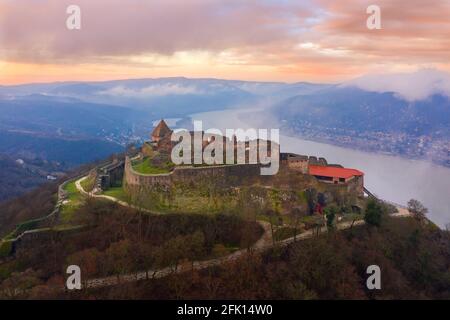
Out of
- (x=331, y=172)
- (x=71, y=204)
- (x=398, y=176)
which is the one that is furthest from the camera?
(x=398, y=176)

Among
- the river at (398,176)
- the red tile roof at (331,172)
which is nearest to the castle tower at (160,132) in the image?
the red tile roof at (331,172)

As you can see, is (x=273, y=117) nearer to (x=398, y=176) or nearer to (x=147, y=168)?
(x=398, y=176)

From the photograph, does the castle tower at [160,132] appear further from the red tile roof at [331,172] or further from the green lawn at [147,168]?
the red tile roof at [331,172]

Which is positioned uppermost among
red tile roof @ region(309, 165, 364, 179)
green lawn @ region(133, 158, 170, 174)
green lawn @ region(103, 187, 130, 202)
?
green lawn @ region(133, 158, 170, 174)

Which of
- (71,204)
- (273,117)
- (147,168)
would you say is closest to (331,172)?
(147,168)

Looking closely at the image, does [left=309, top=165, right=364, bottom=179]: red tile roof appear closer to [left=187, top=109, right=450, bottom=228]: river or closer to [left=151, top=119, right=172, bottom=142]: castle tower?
[left=151, top=119, right=172, bottom=142]: castle tower

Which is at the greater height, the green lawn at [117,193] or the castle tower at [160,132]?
the castle tower at [160,132]

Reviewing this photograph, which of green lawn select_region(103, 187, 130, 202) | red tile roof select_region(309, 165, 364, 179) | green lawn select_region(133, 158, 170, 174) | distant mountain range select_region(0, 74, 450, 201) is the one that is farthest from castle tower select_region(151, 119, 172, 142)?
distant mountain range select_region(0, 74, 450, 201)
